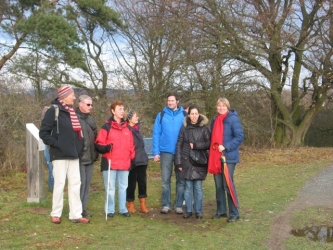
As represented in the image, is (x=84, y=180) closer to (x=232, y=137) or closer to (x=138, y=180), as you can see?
(x=138, y=180)

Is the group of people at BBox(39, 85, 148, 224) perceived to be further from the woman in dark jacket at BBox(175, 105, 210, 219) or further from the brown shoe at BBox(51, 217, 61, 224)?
the woman in dark jacket at BBox(175, 105, 210, 219)

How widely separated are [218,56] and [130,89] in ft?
10.9

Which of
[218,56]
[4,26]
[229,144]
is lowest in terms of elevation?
[229,144]

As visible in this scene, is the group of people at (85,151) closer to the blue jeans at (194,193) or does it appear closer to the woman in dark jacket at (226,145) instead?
the blue jeans at (194,193)

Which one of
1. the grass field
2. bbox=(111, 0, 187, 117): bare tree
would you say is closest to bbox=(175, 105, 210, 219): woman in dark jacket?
the grass field

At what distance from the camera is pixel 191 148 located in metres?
6.43

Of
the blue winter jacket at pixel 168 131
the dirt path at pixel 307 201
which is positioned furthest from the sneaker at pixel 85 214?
the dirt path at pixel 307 201

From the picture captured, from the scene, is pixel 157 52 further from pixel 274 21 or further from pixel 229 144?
pixel 229 144

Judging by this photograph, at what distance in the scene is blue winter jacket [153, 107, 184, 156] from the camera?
6.73 metres

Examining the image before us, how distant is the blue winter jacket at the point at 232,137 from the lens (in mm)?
6136

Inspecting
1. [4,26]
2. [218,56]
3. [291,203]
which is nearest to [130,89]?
[218,56]

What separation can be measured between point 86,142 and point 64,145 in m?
0.50

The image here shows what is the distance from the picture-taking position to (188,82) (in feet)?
50.7

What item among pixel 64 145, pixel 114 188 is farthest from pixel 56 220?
pixel 64 145
